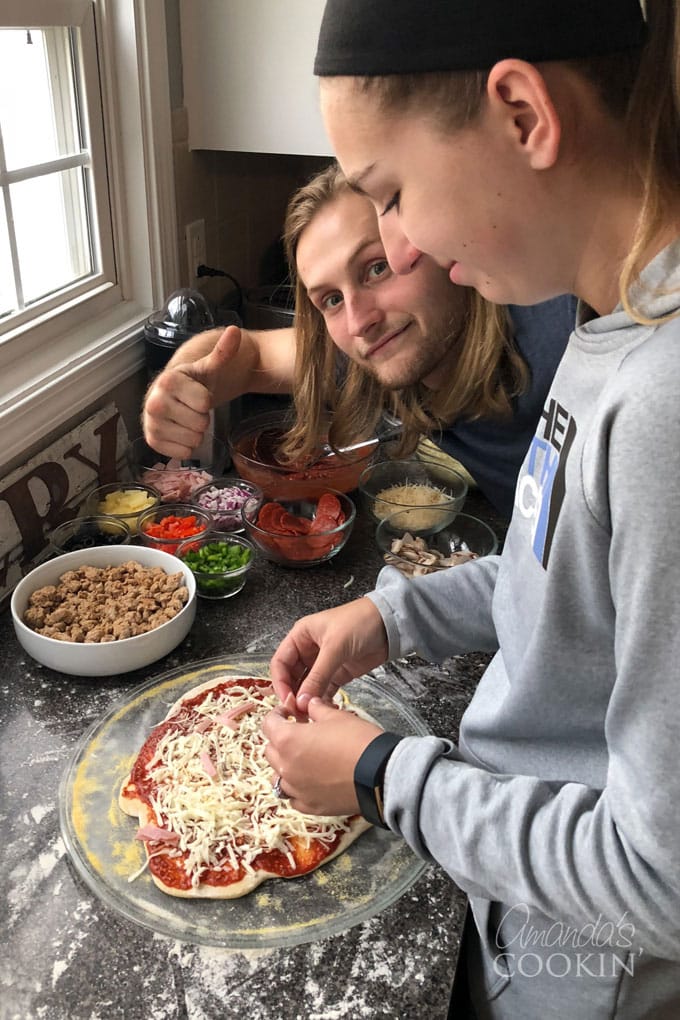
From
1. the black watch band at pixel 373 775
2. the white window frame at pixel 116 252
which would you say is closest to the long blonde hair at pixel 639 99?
the black watch band at pixel 373 775

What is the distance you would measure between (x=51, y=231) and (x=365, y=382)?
0.64 metres

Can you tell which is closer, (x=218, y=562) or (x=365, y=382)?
(x=218, y=562)

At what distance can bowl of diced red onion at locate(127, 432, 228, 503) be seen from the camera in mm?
1465

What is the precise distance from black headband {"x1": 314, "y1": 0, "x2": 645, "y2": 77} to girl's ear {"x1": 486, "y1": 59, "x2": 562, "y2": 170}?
0.01m

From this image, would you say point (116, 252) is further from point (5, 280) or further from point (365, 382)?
point (365, 382)

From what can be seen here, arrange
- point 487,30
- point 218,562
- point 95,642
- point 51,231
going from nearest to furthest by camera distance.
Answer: point 487,30, point 95,642, point 218,562, point 51,231

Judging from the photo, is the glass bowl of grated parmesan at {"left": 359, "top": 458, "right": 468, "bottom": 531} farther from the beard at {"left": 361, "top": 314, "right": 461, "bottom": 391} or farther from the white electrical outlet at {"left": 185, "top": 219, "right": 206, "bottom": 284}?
the white electrical outlet at {"left": 185, "top": 219, "right": 206, "bottom": 284}

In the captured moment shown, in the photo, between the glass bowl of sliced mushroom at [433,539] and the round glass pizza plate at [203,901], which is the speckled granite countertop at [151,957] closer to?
the round glass pizza plate at [203,901]

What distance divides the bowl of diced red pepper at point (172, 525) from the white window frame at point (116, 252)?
0.71ft

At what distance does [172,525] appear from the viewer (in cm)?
134

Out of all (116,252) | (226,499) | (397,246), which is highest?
(397,246)

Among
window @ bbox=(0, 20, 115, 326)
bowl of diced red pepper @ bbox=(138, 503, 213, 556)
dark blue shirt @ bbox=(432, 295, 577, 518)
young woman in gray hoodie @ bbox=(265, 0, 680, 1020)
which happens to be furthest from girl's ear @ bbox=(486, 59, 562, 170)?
window @ bbox=(0, 20, 115, 326)

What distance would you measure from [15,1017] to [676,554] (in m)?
0.66

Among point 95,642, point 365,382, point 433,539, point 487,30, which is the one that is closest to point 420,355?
point 365,382
